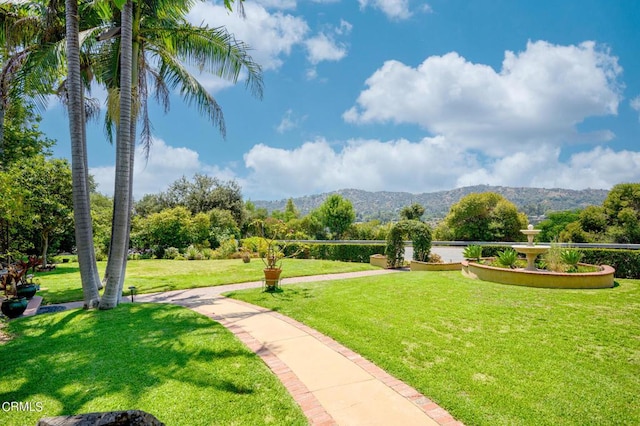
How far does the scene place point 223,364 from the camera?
181 inches

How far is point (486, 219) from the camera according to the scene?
1297 inches

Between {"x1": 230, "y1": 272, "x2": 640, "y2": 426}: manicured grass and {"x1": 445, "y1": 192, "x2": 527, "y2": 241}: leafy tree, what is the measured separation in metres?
23.6

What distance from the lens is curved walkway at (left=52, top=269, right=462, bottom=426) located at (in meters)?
3.41

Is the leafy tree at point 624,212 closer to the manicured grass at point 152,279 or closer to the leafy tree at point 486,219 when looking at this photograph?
the leafy tree at point 486,219

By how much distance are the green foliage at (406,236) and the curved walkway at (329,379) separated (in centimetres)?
988

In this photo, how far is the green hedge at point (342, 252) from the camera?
20.7 meters

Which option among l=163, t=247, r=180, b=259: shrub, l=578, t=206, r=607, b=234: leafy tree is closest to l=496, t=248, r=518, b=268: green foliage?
l=163, t=247, r=180, b=259: shrub

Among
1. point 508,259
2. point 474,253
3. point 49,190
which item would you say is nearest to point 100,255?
point 49,190

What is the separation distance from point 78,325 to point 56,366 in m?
2.33

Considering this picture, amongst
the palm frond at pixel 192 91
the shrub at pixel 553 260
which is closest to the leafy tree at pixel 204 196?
the palm frond at pixel 192 91

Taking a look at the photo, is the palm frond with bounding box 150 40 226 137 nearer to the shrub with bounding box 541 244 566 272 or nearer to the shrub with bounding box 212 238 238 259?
the shrub with bounding box 541 244 566 272

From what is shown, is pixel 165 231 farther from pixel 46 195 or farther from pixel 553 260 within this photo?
pixel 553 260

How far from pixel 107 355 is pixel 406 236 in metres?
13.4

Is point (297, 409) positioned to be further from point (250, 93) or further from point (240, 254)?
point (240, 254)
